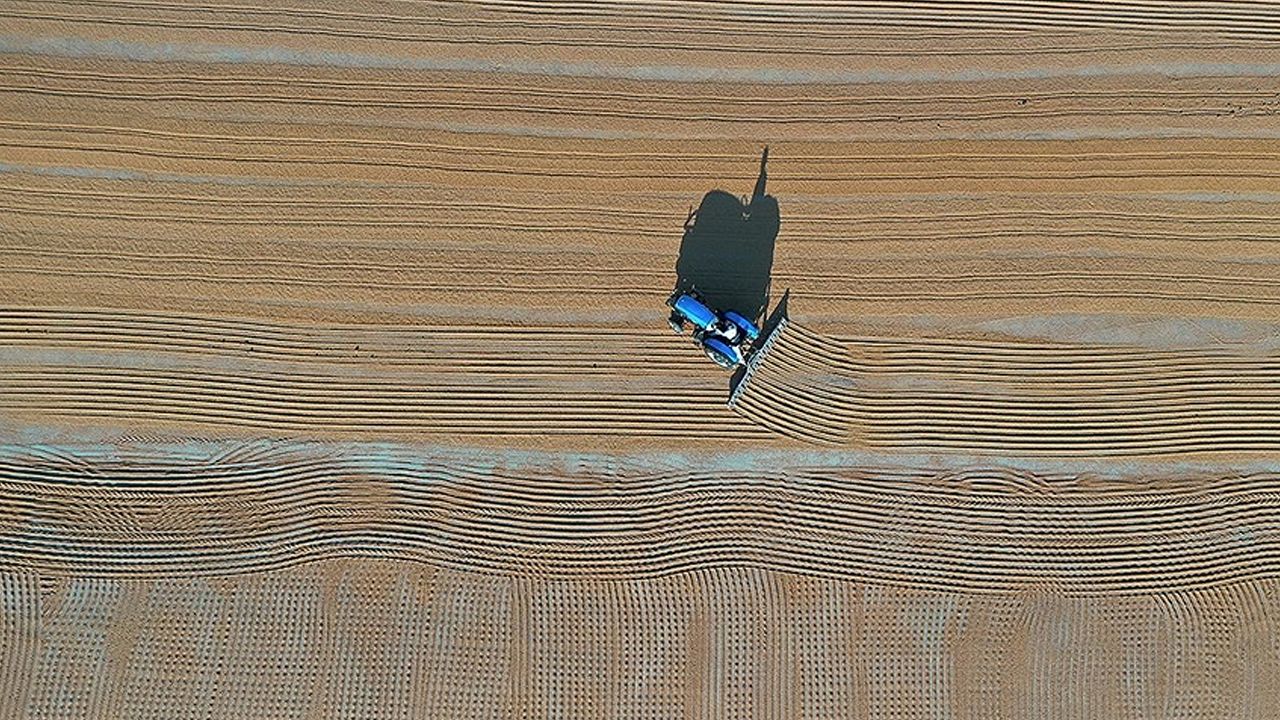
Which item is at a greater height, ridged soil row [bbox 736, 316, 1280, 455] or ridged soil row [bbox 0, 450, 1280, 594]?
ridged soil row [bbox 736, 316, 1280, 455]

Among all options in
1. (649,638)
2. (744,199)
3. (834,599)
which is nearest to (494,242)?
(744,199)

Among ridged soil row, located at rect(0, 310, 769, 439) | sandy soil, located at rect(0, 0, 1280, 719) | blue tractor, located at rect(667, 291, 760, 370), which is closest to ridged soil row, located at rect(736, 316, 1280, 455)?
sandy soil, located at rect(0, 0, 1280, 719)

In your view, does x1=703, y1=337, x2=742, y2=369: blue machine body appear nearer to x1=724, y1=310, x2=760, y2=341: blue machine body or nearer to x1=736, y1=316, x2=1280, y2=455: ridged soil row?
x1=724, y1=310, x2=760, y2=341: blue machine body

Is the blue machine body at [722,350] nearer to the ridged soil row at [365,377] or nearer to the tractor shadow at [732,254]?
the ridged soil row at [365,377]

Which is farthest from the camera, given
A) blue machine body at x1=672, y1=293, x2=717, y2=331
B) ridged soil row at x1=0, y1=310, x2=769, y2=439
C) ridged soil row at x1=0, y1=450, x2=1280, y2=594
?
ridged soil row at x1=0, y1=310, x2=769, y2=439

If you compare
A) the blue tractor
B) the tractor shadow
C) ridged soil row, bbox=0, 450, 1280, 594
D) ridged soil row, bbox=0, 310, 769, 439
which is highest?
the tractor shadow

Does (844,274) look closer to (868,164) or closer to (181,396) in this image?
(868,164)
